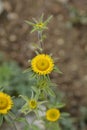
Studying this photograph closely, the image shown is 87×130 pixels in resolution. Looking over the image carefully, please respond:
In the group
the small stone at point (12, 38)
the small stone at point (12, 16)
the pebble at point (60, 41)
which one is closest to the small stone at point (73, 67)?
the pebble at point (60, 41)

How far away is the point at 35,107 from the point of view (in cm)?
226

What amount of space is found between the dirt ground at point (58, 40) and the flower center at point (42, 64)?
5.72 feet

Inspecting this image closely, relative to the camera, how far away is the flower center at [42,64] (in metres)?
2.20

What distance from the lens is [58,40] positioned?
4.49m

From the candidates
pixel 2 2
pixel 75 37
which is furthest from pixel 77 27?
pixel 2 2

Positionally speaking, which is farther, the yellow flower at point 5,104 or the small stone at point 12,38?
the small stone at point 12,38

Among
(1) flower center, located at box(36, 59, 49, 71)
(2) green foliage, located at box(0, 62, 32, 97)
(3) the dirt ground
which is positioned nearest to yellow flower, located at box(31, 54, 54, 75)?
(1) flower center, located at box(36, 59, 49, 71)

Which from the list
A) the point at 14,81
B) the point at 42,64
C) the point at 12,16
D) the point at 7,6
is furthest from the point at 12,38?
the point at 42,64

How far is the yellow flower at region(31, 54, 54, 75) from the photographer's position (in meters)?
2.20

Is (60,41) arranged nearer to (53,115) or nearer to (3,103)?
(53,115)

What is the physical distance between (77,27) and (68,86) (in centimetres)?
71

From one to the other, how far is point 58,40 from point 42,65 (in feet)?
7.49

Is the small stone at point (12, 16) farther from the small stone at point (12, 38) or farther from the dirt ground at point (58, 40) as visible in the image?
the small stone at point (12, 38)

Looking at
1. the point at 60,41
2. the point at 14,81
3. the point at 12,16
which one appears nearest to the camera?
the point at 14,81
